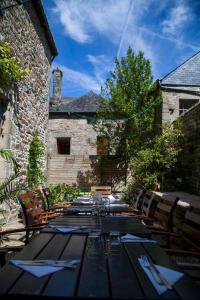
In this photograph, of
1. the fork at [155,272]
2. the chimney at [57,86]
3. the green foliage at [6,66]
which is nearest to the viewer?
the fork at [155,272]

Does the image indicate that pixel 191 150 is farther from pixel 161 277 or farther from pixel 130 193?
pixel 161 277

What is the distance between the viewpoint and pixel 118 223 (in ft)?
9.14

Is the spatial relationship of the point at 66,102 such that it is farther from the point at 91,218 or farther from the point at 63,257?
the point at 63,257

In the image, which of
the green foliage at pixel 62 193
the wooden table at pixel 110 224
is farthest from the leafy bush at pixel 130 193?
the wooden table at pixel 110 224

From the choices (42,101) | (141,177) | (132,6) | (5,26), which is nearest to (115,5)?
(132,6)

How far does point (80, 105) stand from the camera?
16.8 meters

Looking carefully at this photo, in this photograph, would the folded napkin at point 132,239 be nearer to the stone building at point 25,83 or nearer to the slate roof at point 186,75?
the stone building at point 25,83

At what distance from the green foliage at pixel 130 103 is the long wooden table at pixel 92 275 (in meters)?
10.3

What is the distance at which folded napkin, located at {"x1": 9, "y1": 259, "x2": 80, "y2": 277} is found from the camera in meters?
1.43

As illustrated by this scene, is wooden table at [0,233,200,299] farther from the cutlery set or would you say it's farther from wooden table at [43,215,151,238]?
wooden table at [43,215,151,238]

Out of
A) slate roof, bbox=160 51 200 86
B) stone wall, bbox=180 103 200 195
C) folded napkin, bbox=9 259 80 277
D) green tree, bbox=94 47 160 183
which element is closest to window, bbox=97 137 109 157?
green tree, bbox=94 47 160 183

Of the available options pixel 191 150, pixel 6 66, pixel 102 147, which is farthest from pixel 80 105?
pixel 6 66

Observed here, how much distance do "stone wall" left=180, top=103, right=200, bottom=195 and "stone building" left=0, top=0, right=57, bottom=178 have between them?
4125mm

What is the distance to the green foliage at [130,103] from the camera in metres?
12.1
